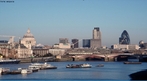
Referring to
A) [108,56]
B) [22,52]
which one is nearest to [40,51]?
[22,52]

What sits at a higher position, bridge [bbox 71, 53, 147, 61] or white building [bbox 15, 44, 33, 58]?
white building [bbox 15, 44, 33, 58]

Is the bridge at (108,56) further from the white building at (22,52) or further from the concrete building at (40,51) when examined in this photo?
the concrete building at (40,51)

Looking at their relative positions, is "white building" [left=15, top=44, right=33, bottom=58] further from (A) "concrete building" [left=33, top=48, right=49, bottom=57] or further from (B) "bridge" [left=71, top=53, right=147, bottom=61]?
(A) "concrete building" [left=33, top=48, right=49, bottom=57]

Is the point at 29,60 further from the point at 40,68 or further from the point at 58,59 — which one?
the point at 40,68

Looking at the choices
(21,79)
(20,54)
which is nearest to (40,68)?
(21,79)

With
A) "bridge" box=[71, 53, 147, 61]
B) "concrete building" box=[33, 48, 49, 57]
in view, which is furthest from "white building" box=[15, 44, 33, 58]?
"concrete building" box=[33, 48, 49, 57]

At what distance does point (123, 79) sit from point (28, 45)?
266 ft

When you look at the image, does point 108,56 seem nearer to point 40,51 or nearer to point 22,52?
point 22,52

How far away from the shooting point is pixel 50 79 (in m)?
44.4

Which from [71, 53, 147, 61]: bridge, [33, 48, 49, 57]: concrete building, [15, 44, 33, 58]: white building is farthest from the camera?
[33, 48, 49, 57]: concrete building

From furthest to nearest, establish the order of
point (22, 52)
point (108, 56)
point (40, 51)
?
point (40, 51)
point (22, 52)
point (108, 56)

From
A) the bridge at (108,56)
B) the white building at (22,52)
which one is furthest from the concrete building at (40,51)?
the bridge at (108,56)

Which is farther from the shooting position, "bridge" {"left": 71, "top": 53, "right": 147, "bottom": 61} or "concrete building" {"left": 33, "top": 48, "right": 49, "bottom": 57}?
"concrete building" {"left": 33, "top": 48, "right": 49, "bottom": 57}

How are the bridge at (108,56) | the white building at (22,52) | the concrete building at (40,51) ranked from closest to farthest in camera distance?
the white building at (22,52), the bridge at (108,56), the concrete building at (40,51)
